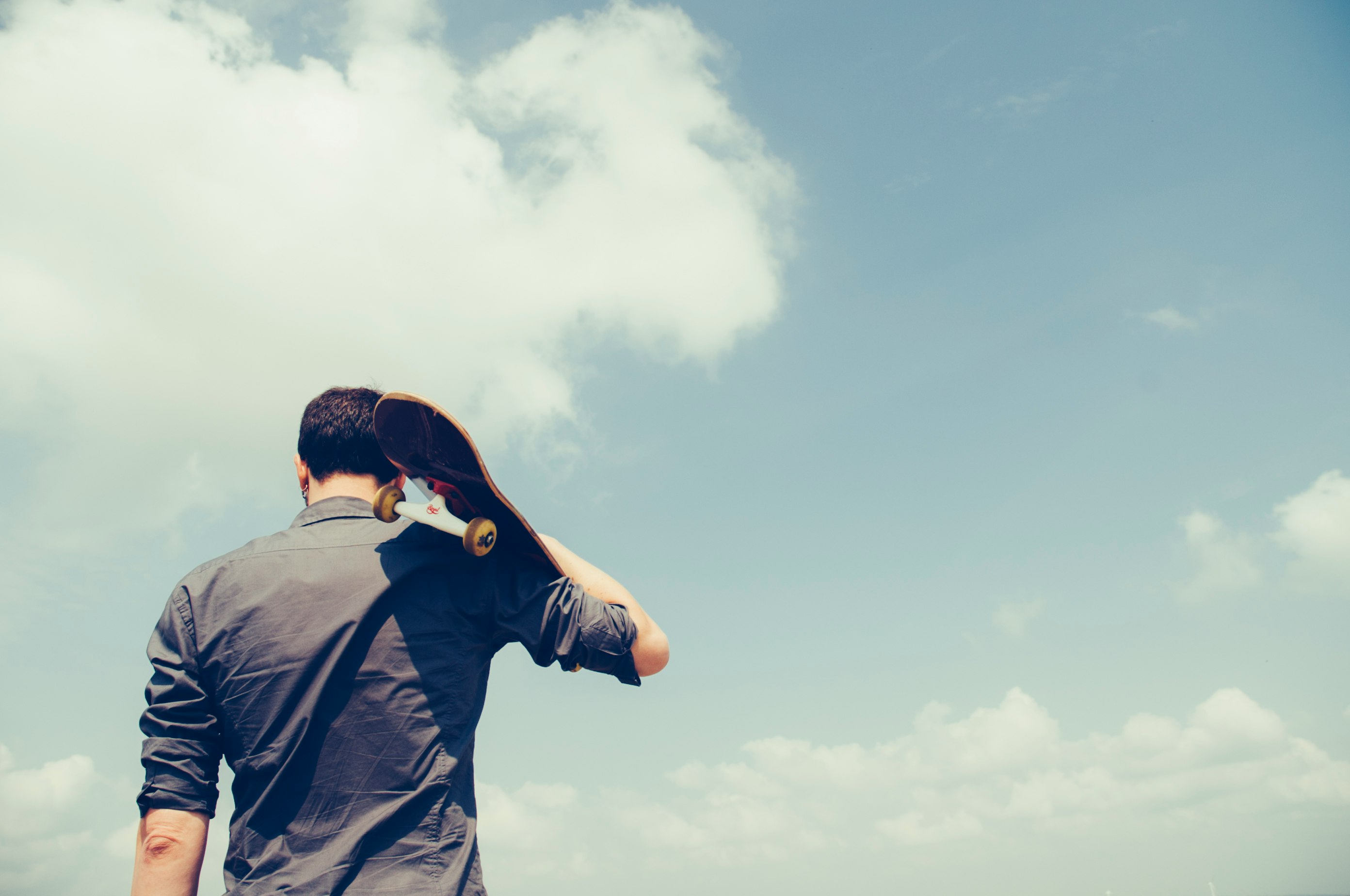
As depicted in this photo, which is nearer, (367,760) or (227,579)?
(367,760)

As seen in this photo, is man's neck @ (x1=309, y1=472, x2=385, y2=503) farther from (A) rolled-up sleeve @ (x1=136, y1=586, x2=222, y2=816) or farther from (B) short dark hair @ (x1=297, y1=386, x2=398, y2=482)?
(A) rolled-up sleeve @ (x1=136, y1=586, x2=222, y2=816)

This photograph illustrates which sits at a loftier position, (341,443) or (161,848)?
(341,443)

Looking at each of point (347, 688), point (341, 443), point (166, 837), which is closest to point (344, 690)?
point (347, 688)

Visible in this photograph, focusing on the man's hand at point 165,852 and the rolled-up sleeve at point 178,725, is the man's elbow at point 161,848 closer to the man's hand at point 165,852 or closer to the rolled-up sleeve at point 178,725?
the man's hand at point 165,852

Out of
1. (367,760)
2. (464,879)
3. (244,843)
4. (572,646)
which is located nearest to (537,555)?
(572,646)

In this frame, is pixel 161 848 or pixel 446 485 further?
pixel 446 485

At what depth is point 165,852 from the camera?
135 inches

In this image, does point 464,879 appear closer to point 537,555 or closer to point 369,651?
point 369,651

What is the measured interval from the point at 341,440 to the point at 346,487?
23 centimetres

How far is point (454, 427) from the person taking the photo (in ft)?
11.1

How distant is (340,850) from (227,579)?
121cm

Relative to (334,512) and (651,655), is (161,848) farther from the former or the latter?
(651,655)

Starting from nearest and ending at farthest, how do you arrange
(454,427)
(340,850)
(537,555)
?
(340,850) → (454,427) → (537,555)

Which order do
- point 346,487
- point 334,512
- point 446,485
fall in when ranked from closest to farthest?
point 446,485
point 334,512
point 346,487
